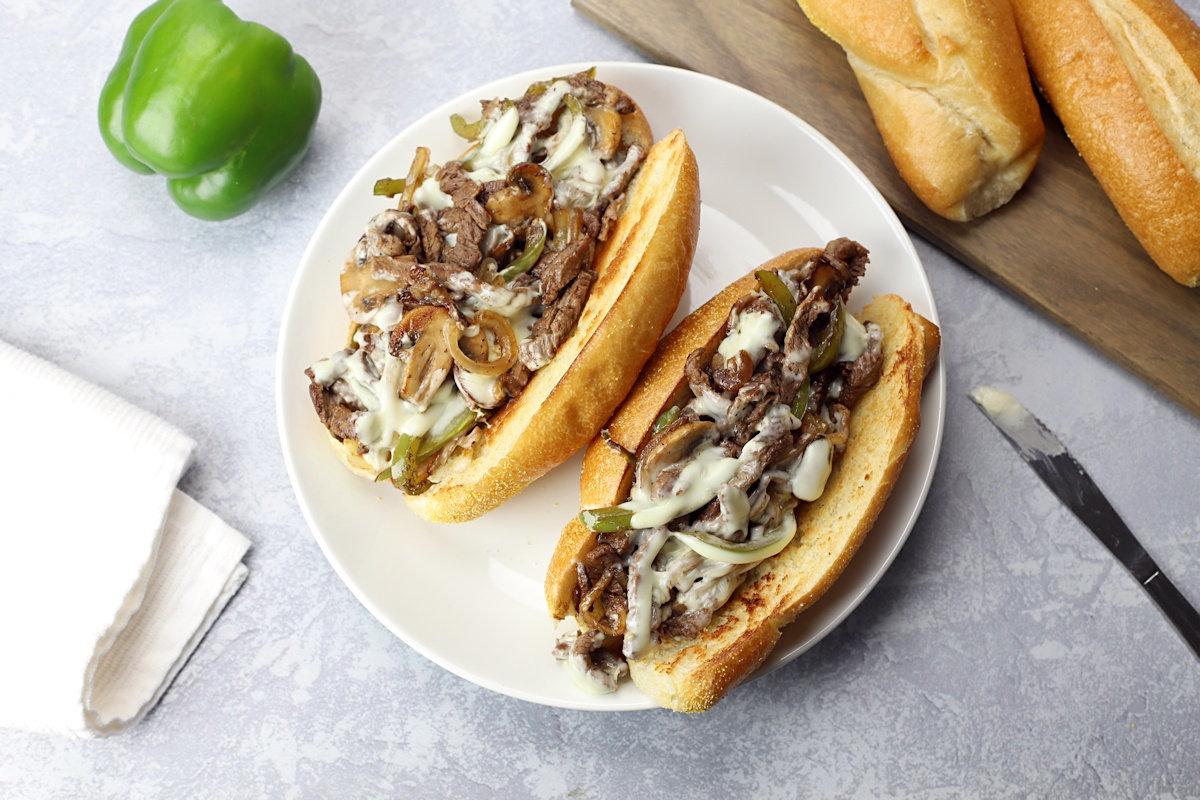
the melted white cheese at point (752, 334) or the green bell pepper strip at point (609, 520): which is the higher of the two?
the melted white cheese at point (752, 334)

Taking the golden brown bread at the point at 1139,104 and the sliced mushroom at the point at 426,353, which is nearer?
the sliced mushroom at the point at 426,353

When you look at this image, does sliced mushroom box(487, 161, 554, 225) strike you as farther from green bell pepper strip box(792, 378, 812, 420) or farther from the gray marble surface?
the gray marble surface

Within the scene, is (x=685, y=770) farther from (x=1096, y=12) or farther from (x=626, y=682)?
(x=1096, y=12)

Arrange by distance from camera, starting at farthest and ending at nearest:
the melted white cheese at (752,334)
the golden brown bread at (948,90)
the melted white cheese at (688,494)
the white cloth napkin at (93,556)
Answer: the white cloth napkin at (93,556) → the golden brown bread at (948,90) → the melted white cheese at (752,334) → the melted white cheese at (688,494)

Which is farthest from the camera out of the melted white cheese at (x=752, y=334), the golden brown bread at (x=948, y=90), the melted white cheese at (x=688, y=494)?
the golden brown bread at (x=948, y=90)

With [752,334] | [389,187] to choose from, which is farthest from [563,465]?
[389,187]

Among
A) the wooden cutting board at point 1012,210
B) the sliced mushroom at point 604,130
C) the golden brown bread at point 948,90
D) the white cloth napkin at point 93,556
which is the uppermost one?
the golden brown bread at point 948,90

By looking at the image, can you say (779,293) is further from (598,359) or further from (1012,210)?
(1012,210)

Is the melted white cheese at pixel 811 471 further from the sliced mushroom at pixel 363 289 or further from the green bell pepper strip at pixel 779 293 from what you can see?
the sliced mushroom at pixel 363 289

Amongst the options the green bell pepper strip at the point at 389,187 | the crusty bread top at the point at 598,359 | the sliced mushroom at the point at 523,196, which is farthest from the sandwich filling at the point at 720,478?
the green bell pepper strip at the point at 389,187
